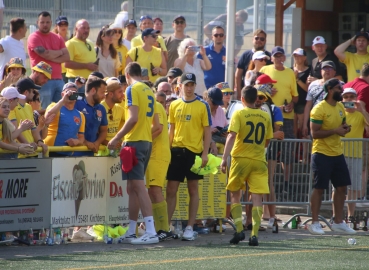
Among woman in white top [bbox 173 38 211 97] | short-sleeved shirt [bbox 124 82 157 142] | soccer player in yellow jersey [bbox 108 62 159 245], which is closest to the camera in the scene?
soccer player in yellow jersey [bbox 108 62 159 245]

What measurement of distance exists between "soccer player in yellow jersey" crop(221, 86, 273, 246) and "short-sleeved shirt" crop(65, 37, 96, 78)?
14.1 feet

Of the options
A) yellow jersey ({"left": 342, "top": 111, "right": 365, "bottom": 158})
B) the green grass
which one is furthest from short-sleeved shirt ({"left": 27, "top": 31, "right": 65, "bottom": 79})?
yellow jersey ({"left": 342, "top": 111, "right": 365, "bottom": 158})

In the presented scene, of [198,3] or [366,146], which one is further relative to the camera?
[198,3]

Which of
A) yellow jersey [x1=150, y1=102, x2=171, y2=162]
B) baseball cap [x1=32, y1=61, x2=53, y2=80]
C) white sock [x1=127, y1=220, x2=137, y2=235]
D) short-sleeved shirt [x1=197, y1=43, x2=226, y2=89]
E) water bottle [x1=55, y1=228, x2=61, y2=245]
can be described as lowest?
water bottle [x1=55, y1=228, x2=61, y2=245]

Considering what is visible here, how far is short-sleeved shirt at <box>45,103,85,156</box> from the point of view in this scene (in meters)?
12.1

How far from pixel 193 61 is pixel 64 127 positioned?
4919mm

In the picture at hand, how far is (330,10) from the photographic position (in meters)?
20.4

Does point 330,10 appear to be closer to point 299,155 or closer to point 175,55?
point 175,55

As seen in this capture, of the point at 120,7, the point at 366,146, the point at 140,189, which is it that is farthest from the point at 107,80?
the point at 120,7

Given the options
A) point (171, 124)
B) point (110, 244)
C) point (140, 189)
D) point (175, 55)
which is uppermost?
point (175, 55)

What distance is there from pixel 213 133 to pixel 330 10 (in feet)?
25.4

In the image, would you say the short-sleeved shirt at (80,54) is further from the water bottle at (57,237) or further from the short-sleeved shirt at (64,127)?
the water bottle at (57,237)

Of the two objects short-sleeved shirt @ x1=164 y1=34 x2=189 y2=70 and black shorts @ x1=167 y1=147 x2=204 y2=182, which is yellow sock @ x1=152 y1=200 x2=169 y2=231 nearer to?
black shorts @ x1=167 y1=147 x2=204 y2=182

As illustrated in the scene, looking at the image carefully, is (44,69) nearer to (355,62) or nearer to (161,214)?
(161,214)
